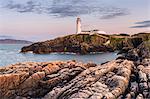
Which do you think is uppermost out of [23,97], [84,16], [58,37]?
[84,16]

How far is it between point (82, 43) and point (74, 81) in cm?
511

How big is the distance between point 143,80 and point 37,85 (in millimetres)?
2087

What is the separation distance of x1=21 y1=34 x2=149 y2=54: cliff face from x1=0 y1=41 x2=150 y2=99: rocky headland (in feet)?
4.89

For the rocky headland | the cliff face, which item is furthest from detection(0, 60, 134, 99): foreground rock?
the cliff face

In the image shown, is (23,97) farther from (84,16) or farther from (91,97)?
(84,16)

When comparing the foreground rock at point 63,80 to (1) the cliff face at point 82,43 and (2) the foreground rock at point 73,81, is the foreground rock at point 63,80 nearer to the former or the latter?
(2) the foreground rock at point 73,81

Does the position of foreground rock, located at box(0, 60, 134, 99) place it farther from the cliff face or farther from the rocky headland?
the cliff face

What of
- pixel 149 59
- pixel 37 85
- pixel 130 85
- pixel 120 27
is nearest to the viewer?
pixel 130 85

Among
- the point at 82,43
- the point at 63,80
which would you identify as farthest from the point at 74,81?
the point at 82,43

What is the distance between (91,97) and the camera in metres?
5.51

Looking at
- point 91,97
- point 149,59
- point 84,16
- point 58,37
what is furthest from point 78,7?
point 91,97

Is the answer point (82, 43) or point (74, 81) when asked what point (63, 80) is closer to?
point (74, 81)

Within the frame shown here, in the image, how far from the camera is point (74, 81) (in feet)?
20.9

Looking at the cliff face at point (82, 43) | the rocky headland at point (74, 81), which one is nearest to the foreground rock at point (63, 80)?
the rocky headland at point (74, 81)
